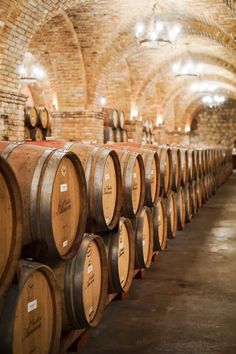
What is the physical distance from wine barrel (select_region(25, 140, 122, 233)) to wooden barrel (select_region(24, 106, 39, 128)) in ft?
23.7

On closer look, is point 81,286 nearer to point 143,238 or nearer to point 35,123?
point 143,238

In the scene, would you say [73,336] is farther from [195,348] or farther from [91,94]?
[91,94]

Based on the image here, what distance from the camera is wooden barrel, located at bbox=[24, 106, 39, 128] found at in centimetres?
1109

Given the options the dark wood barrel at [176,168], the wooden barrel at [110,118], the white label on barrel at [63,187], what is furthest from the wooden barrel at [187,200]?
the wooden barrel at [110,118]

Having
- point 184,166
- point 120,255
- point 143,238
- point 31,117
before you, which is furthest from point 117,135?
point 120,255

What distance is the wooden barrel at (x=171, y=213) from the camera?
262 inches

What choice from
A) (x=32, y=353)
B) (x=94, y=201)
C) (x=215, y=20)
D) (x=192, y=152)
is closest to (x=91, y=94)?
(x=215, y=20)

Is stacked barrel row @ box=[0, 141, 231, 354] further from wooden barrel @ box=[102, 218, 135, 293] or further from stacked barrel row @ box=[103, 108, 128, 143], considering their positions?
stacked barrel row @ box=[103, 108, 128, 143]

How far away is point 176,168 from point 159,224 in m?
1.50

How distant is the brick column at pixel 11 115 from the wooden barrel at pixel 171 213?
3.26m

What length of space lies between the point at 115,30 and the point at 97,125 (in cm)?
278

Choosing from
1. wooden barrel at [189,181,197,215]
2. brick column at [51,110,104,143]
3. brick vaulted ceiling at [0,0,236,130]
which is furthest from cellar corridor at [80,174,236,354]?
brick column at [51,110,104,143]

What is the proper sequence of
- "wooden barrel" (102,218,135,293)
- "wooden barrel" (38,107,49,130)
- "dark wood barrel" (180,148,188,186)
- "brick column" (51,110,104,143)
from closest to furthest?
"wooden barrel" (102,218,135,293) → "dark wood barrel" (180,148,188,186) → "wooden barrel" (38,107,49,130) → "brick column" (51,110,104,143)

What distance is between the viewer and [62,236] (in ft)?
9.89
